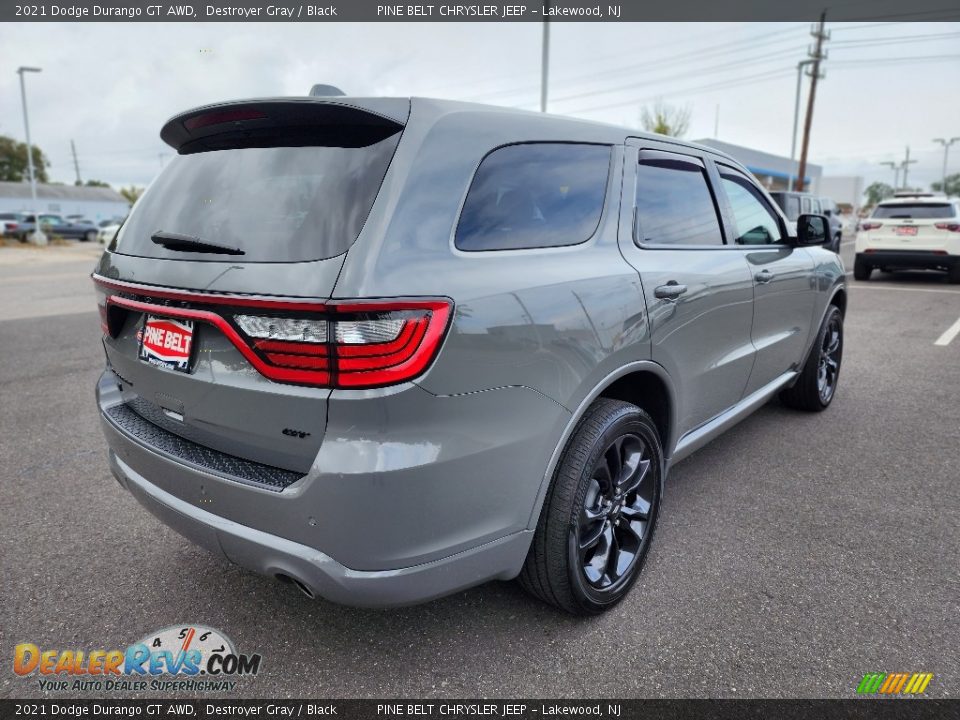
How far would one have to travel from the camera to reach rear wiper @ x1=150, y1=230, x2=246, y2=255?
6.26 ft

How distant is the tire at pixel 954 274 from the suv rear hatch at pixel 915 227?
273 mm

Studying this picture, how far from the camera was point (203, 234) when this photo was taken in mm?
2055

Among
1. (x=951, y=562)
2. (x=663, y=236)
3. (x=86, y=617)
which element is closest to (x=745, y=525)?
(x=951, y=562)

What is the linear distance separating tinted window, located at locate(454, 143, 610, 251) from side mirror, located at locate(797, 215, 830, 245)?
1.81 m

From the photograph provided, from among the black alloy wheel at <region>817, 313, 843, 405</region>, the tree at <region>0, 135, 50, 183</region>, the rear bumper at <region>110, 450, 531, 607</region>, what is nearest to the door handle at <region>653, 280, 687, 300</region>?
the rear bumper at <region>110, 450, 531, 607</region>

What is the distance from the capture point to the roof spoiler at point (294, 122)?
191 centimetres

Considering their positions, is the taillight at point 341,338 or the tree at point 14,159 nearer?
the taillight at point 341,338

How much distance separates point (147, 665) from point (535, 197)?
2019mm

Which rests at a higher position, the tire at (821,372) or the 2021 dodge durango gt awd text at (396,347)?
the 2021 dodge durango gt awd text at (396,347)

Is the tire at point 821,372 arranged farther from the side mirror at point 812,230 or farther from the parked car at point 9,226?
the parked car at point 9,226

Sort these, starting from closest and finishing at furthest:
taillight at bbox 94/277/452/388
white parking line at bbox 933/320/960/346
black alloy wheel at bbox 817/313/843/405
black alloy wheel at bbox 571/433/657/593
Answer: taillight at bbox 94/277/452/388 < black alloy wheel at bbox 571/433/657/593 < black alloy wheel at bbox 817/313/843/405 < white parking line at bbox 933/320/960/346

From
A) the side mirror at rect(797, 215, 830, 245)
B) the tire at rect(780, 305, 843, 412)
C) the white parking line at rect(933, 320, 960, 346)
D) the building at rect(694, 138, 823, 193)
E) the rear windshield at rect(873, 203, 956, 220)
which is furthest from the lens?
the building at rect(694, 138, 823, 193)

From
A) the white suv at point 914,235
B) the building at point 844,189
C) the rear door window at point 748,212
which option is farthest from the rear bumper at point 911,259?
the building at point 844,189

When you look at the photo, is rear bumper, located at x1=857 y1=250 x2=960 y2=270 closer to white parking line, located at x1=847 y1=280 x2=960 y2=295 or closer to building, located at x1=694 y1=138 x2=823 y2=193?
white parking line, located at x1=847 y1=280 x2=960 y2=295
